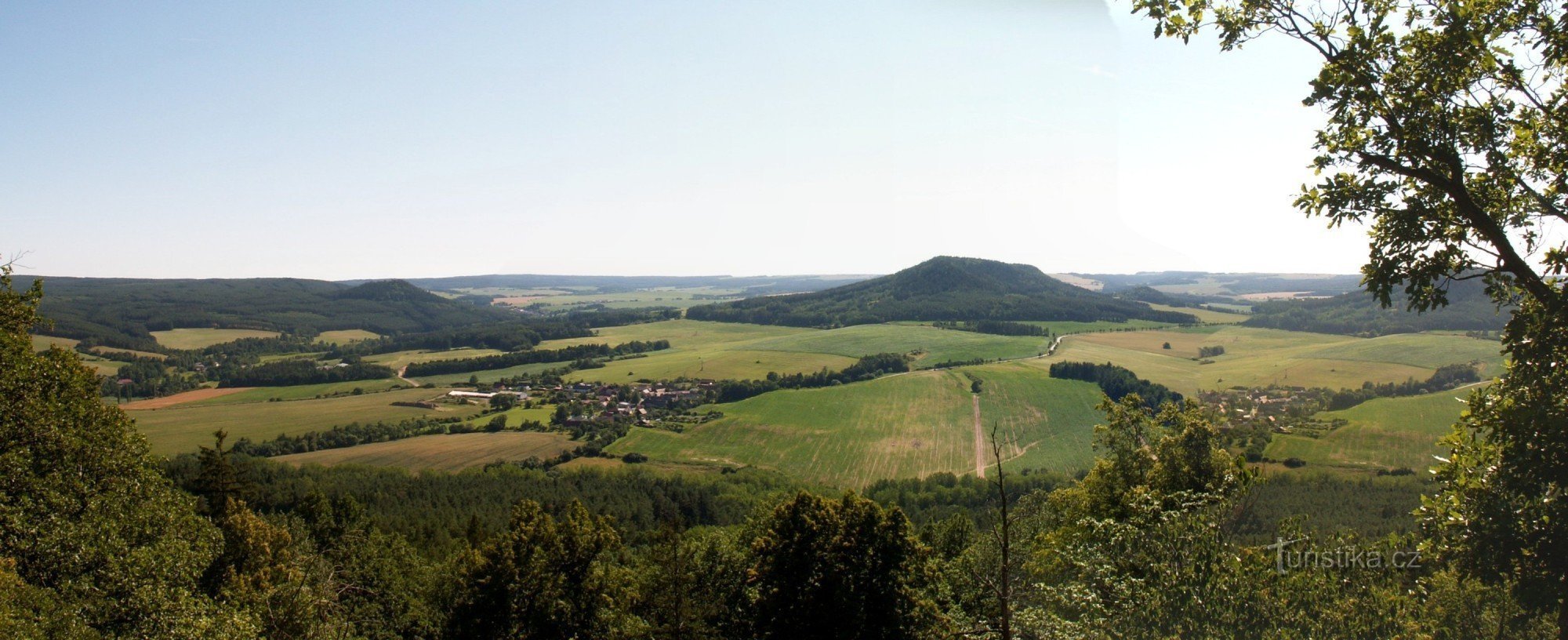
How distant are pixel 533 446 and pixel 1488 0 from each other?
8660cm

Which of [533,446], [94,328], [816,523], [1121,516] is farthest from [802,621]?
[94,328]

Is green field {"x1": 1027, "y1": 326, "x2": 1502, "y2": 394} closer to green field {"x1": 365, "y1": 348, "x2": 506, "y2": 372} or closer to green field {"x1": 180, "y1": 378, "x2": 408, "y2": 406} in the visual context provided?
green field {"x1": 180, "y1": 378, "x2": 408, "y2": 406}

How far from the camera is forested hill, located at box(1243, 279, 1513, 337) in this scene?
425ft

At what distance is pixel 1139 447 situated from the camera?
62.5 feet

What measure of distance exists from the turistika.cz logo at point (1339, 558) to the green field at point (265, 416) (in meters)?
99.3

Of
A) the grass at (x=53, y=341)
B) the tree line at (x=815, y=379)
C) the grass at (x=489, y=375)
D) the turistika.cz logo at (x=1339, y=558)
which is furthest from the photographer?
the grass at (x=489, y=375)

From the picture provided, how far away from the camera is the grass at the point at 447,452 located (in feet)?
247

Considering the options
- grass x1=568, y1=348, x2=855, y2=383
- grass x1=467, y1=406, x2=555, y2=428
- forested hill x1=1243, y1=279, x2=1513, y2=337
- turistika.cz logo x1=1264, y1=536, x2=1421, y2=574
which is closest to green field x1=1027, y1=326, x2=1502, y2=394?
forested hill x1=1243, y1=279, x2=1513, y2=337

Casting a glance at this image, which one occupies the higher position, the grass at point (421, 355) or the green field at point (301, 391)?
the grass at point (421, 355)

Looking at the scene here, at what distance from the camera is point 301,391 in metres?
121

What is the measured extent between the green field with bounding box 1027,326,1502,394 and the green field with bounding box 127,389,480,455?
351 feet

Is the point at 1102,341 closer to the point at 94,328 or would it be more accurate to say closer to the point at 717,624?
the point at 717,624

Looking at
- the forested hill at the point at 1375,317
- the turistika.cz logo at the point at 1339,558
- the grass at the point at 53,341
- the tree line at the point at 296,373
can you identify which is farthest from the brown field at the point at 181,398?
the forested hill at the point at 1375,317

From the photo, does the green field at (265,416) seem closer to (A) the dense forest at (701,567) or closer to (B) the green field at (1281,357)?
(A) the dense forest at (701,567)
